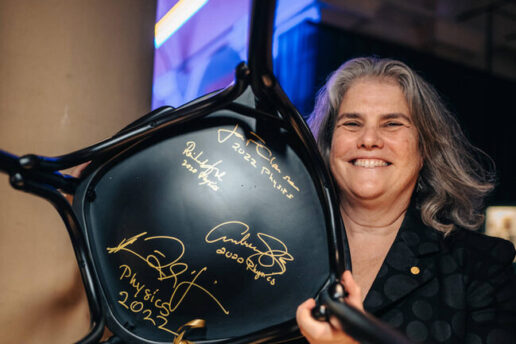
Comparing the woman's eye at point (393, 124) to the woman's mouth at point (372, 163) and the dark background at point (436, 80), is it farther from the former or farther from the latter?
the dark background at point (436, 80)

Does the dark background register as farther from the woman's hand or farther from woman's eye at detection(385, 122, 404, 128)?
the woman's hand

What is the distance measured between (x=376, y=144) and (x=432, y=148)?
0.61ft

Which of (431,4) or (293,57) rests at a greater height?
(431,4)

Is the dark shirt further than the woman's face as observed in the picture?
No

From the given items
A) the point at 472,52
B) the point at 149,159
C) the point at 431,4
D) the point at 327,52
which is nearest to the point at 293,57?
the point at 327,52

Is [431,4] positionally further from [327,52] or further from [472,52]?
[327,52]

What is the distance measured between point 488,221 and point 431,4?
1739 millimetres

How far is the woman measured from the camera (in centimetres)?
71

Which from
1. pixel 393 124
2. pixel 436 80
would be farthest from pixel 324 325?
pixel 436 80

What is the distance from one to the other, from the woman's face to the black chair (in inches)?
14.2

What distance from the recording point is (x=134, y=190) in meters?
0.52
